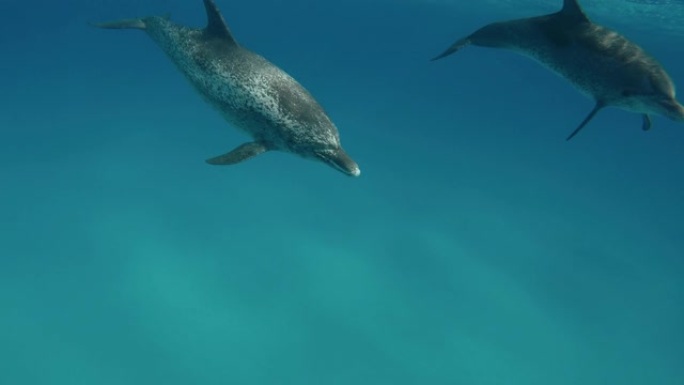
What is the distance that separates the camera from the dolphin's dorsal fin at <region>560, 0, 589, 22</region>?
8.57 meters

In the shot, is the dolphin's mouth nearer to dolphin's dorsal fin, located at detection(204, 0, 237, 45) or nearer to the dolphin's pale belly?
the dolphin's pale belly

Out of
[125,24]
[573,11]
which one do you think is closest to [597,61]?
[573,11]

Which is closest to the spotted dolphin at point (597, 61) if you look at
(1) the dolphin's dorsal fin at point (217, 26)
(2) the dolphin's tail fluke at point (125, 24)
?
(1) the dolphin's dorsal fin at point (217, 26)

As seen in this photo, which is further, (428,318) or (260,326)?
(428,318)

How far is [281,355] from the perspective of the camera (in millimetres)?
13938

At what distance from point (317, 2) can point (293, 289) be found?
57937 mm

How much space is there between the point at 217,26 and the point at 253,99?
148 centimetres

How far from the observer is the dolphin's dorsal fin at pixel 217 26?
7867 mm

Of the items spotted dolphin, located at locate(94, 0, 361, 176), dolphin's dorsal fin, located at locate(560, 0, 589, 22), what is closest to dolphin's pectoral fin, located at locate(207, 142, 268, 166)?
spotted dolphin, located at locate(94, 0, 361, 176)

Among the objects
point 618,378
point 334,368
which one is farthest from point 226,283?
point 618,378

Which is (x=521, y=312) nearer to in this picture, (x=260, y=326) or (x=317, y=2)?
(x=260, y=326)

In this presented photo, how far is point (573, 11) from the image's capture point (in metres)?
8.69

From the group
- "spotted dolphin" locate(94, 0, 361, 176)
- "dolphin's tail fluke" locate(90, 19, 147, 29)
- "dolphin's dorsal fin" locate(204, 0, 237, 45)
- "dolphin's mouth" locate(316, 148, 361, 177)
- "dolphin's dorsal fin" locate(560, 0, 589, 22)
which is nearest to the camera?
"dolphin's mouth" locate(316, 148, 361, 177)

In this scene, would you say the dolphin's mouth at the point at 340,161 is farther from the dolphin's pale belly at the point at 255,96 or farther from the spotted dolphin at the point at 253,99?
the dolphin's pale belly at the point at 255,96
